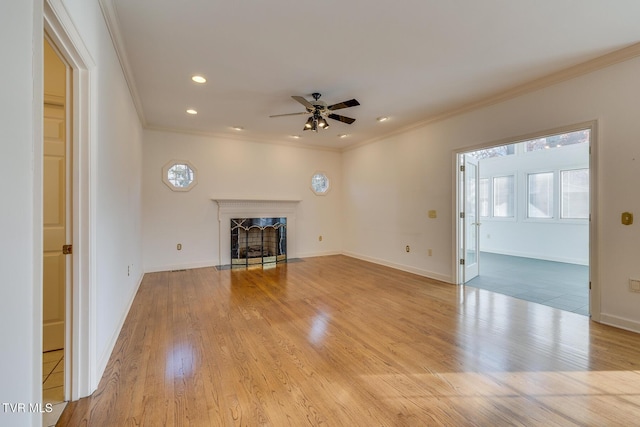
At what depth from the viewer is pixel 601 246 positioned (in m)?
2.96

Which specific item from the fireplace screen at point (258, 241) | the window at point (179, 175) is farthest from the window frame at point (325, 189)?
the window at point (179, 175)

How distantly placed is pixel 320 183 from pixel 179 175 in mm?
3107

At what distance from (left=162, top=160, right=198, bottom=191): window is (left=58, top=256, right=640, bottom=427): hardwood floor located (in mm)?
2337

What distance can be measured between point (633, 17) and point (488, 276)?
150 inches

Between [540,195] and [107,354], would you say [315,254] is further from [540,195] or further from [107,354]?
[540,195]

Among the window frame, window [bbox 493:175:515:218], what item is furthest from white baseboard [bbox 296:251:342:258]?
window [bbox 493:175:515:218]

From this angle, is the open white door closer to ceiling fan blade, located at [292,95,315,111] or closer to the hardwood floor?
the hardwood floor

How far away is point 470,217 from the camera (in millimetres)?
4645

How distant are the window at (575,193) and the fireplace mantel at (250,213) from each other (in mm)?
5996

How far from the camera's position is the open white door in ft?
14.6

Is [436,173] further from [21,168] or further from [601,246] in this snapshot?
[21,168]

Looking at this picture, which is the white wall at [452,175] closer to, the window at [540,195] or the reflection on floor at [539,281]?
the reflection on floor at [539,281]

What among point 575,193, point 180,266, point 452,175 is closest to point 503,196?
point 575,193

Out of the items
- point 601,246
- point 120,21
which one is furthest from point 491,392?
point 120,21
